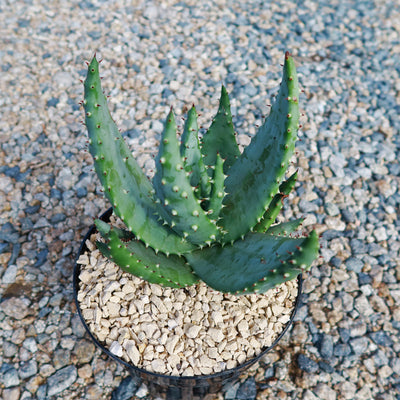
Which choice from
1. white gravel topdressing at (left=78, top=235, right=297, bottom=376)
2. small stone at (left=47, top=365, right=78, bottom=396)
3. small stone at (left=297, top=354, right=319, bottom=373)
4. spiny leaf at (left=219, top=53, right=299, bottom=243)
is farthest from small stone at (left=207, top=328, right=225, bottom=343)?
small stone at (left=47, top=365, right=78, bottom=396)

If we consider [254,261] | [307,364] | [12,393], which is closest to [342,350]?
[307,364]

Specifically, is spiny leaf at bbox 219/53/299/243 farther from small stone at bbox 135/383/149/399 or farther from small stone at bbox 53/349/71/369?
small stone at bbox 53/349/71/369

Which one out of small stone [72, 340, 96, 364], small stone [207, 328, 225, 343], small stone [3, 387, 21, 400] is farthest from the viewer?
small stone [72, 340, 96, 364]

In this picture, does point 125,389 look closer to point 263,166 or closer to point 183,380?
point 183,380

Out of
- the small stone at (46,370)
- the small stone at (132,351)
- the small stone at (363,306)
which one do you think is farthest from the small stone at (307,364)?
the small stone at (46,370)

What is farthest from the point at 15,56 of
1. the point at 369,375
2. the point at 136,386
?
the point at 369,375
